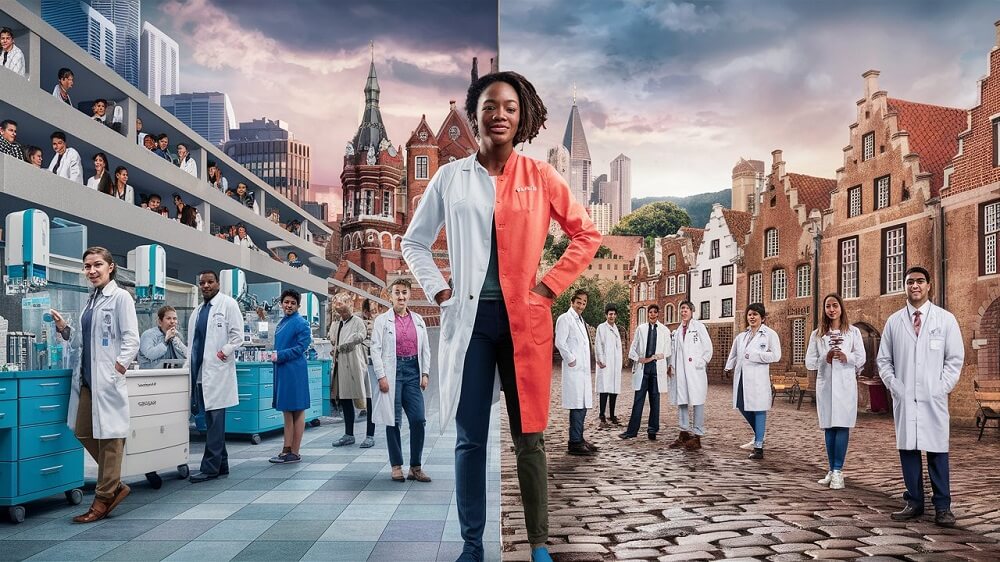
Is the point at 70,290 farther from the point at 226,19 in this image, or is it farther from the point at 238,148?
the point at 238,148

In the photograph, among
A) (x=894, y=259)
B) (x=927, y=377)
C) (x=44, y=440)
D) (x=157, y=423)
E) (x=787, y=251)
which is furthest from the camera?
(x=787, y=251)

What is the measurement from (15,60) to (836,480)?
11195 mm

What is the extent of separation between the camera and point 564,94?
6.20m

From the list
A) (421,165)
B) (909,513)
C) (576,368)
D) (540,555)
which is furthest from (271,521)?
(421,165)

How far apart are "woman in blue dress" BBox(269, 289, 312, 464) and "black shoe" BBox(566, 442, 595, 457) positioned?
6.91ft

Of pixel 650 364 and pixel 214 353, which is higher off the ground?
pixel 214 353

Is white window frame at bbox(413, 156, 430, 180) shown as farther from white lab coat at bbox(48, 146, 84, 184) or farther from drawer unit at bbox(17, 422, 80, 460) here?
drawer unit at bbox(17, 422, 80, 460)

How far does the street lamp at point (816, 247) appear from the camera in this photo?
586 centimetres

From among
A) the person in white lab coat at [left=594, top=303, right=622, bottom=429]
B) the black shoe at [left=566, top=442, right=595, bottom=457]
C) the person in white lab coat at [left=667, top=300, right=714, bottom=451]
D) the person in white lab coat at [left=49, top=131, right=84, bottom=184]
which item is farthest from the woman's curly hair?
the person in white lab coat at [left=49, top=131, right=84, bottom=184]

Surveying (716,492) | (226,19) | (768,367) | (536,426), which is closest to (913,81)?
(768,367)

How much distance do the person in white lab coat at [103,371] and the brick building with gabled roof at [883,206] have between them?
4398mm

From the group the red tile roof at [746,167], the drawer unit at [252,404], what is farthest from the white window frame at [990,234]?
the drawer unit at [252,404]

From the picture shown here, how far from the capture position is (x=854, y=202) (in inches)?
225

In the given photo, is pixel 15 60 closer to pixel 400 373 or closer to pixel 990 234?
pixel 400 373
